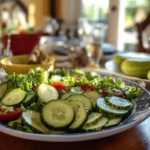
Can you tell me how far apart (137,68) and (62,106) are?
0.45m

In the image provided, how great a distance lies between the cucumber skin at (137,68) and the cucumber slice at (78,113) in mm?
411

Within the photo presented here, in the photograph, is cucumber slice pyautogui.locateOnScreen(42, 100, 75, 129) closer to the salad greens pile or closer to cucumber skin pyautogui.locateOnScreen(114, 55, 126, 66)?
the salad greens pile

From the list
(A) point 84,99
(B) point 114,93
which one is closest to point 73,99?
(A) point 84,99

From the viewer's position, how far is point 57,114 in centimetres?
51

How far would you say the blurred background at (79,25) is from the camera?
1.27 meters

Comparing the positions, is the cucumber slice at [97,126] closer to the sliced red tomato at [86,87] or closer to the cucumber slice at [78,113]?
the cucumber slice at [78,113]

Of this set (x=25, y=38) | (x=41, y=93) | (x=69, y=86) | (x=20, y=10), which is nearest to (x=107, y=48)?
(x=25, y=38)

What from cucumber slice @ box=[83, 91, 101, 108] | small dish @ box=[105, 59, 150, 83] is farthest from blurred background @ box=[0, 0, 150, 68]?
cucumber slice @ box=[83, 91, 101, 108]

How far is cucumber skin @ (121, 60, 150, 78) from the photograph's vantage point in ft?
2.88

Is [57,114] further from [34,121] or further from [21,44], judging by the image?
[21,44]

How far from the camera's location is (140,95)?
65 cm

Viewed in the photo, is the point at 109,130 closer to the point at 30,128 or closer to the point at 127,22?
the point at 30,128

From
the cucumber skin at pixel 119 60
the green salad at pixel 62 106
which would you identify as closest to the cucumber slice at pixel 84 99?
the green salad at pixel 62 106

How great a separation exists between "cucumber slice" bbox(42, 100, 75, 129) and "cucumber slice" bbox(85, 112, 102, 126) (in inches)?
1.4
